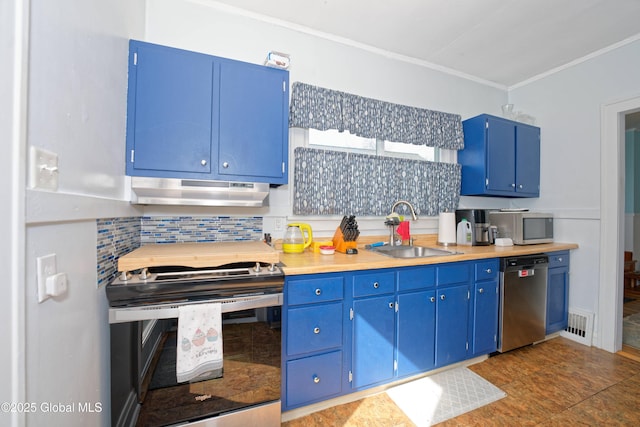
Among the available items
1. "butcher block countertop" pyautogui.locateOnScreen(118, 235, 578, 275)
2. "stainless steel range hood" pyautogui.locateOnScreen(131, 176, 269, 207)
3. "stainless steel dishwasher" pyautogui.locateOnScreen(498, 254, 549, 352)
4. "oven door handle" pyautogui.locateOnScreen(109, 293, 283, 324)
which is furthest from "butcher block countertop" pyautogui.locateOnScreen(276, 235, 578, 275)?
"stainless steel range hood" pyautogui.locateOnScreen(131, 176, 269, 207)

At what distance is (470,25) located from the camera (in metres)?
2.22

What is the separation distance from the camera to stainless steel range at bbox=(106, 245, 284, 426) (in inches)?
46.7

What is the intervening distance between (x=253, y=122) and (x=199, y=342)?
1346 mm

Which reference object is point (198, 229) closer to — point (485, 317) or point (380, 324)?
point (380, 324)

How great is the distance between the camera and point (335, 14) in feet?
6.94

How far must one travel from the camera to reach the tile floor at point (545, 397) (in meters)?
1.62

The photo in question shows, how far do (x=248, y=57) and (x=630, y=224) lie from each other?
22.0 ft

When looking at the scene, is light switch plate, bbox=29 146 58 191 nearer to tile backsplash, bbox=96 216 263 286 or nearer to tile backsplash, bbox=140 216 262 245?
tile backsplash, bbox=96 216 263 286

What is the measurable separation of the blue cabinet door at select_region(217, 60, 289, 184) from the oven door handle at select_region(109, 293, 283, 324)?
2.64 ft

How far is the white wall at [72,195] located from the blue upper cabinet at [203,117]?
16 cm

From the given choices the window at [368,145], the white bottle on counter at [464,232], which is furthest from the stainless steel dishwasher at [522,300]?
the window at [368,145]

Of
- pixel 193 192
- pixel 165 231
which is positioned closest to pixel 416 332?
pixel 193 192

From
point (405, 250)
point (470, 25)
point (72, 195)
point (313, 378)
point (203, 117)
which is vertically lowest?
point (313, 378)

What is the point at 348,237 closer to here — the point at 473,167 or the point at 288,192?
the point at 288,192
